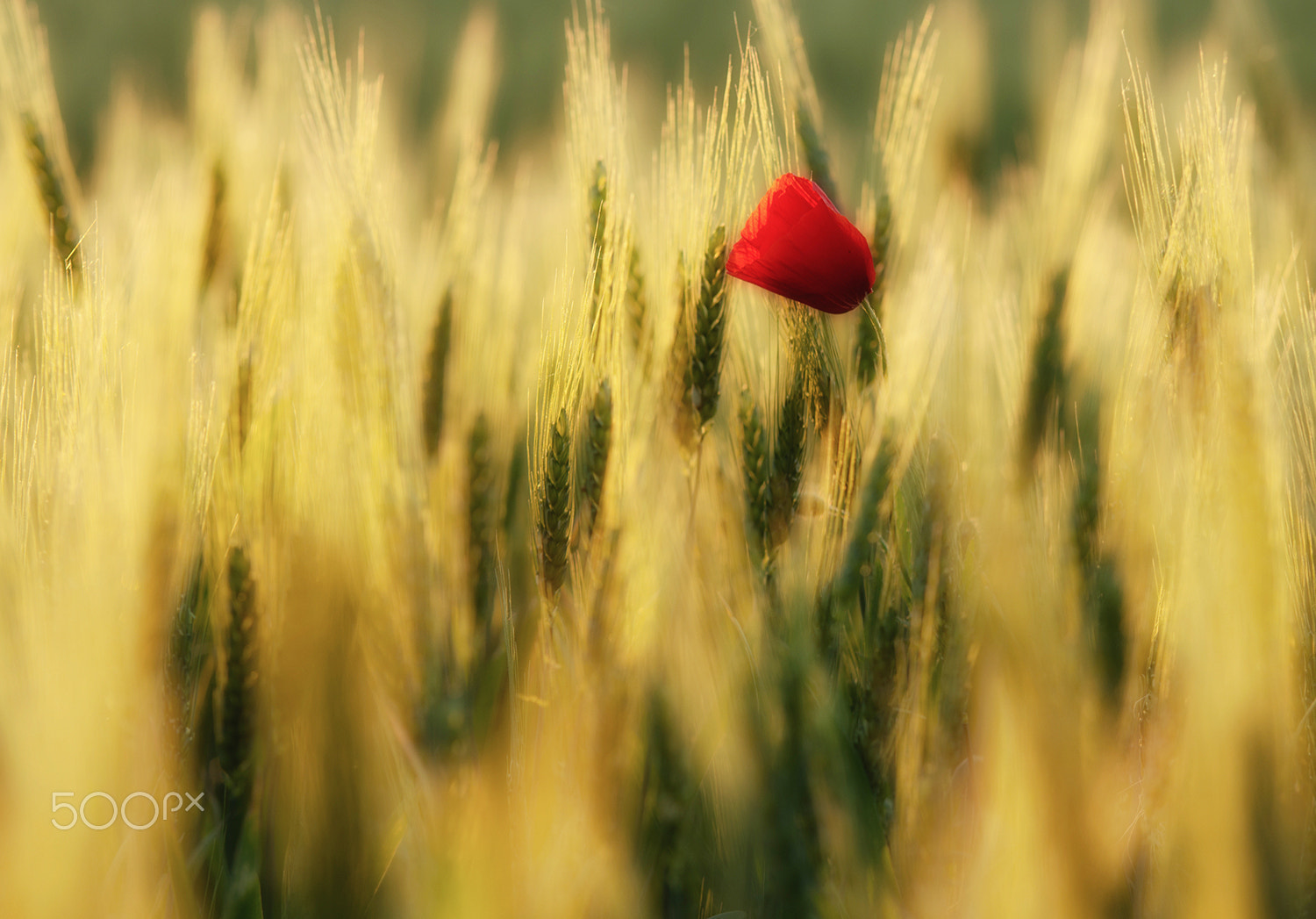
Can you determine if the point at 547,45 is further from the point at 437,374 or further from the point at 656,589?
the point at 656,589

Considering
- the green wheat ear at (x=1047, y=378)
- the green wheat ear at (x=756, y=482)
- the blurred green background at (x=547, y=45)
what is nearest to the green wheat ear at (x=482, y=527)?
the green wheat ear at (x=756, y=482)

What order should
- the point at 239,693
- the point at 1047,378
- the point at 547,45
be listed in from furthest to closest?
1. the point at 547,45
2. the point at 1047,378
3. the point at 239,693

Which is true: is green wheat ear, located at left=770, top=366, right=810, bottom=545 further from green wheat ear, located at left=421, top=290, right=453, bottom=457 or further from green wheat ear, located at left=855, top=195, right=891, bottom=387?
green wheat ear, located at left=421, top=290, right=453, bottom=457

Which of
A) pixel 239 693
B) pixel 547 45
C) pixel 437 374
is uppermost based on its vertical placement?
pixel 547 45

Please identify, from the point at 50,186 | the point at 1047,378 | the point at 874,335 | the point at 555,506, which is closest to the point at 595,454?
the point at 555,506

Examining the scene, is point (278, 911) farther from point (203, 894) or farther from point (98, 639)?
point (98, 639)

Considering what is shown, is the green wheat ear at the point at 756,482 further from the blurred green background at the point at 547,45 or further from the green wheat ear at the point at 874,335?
the blurred green background at the point at 547,45

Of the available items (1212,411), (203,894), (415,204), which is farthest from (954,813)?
(415,204)
